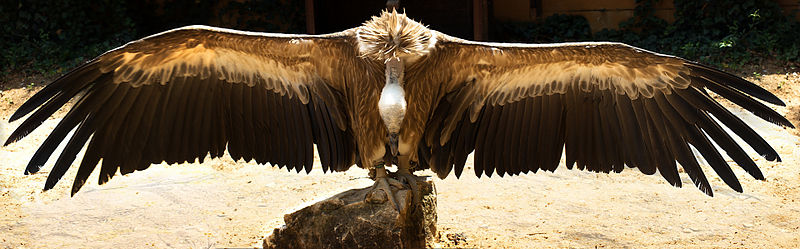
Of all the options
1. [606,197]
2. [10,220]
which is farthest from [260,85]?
[606,197]

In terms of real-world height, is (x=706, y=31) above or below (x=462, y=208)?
above

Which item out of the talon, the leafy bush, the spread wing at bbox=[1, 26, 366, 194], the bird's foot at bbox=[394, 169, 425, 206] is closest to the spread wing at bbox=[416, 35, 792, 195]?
the bird's foot at bbox=[394, 169, 425, 206]

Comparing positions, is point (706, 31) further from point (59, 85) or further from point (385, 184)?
point (59, 85)

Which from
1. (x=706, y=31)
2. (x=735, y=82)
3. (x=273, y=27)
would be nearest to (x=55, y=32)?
(x=273, y=27)

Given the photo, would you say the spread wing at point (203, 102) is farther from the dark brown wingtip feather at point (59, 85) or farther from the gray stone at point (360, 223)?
A: the gray stone at point (360, 223)

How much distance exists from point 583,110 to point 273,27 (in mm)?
6358

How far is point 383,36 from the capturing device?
3.44 meters

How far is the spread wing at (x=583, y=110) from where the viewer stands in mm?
3543

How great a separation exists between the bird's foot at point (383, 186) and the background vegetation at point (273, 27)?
18.2ft

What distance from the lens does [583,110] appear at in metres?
3.87

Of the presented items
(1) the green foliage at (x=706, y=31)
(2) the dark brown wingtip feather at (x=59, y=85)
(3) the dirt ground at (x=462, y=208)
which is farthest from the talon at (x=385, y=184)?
(1) the green foliage at (x=706, y=31)

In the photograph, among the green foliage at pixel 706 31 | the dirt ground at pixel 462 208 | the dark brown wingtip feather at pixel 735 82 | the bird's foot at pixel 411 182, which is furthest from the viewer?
the green foliage at pixel 706 31

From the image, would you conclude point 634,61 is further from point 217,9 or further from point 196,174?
point 217,9

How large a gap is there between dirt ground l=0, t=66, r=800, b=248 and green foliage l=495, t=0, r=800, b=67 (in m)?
2.52
